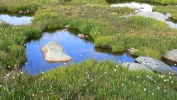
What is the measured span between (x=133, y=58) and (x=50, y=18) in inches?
369

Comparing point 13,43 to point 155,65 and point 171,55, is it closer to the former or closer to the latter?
point 155,65

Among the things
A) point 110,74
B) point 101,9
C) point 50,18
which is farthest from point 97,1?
point 110,74

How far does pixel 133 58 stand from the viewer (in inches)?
604

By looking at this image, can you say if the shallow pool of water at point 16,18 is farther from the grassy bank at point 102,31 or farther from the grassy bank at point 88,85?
the grassy bank at point 88,85

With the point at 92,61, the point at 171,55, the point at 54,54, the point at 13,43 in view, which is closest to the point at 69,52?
the point at 54,54

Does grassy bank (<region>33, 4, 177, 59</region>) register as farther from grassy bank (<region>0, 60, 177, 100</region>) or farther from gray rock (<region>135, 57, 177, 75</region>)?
grassy bank (<region>0, 60, 177, 100</region>)

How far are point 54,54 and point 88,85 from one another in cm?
A: 556

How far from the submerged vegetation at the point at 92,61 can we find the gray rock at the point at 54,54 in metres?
1.22

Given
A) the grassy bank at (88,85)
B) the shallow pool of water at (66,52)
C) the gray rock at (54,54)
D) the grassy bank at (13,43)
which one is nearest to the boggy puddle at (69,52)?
the shallow pool of water at (66,52)

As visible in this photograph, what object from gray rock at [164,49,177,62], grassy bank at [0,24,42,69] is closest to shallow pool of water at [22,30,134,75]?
grassy bank at [0,24,42,69]

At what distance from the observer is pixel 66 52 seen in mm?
15930

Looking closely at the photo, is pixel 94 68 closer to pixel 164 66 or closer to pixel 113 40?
pixel 164 66

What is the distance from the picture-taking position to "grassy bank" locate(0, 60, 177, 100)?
8.52 metres

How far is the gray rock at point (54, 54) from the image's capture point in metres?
14.3
